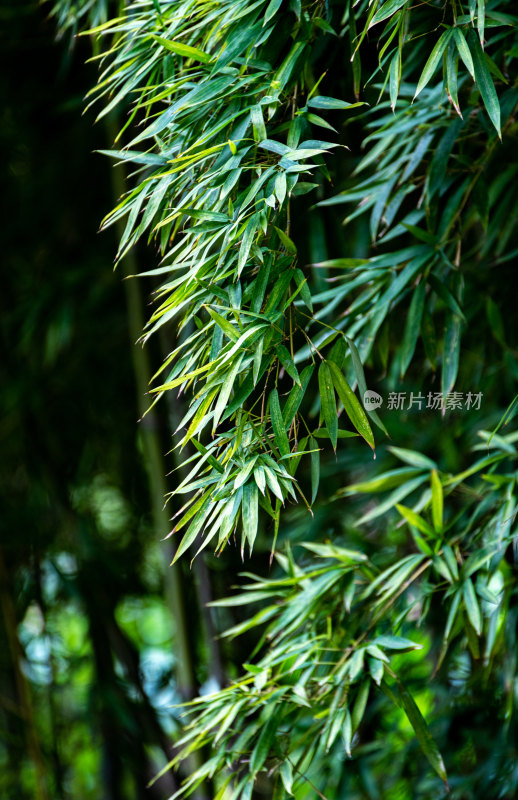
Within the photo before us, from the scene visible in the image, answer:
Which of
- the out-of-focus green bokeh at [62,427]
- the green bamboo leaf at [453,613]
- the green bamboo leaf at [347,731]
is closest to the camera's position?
the green bamboo leaf at [347,731]

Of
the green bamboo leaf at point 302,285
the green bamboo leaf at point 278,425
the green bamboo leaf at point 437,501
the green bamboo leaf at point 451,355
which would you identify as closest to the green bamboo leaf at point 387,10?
the green bamboo leaf at point 302,285

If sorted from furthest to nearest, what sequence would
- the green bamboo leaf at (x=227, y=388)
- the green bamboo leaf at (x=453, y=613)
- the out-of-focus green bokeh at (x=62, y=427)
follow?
the out-of-focus green bokeh at (x=62, y=427), the green bamboo leaf at (x=453, y=613), the green bamboo leaf at (x=227, y=388)

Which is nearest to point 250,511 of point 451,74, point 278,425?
point 278,425

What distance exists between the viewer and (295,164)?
26.9 inches

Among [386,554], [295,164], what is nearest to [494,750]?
[386,554]

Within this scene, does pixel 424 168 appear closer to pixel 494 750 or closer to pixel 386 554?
pixel 386 554

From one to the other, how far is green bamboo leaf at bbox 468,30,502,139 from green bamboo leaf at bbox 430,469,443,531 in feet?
1.51

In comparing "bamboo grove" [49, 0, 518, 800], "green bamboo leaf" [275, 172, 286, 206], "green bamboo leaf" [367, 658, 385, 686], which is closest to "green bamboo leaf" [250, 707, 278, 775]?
"bamboo grove" [49, 0, 518, 800]

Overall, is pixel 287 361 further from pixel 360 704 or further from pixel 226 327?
A: pixel 360 704

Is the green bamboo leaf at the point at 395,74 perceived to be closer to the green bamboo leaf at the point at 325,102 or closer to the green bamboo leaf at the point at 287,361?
the green bamboo leaf at the point at 325,102

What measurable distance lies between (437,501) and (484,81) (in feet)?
1.71

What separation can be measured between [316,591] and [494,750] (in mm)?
474

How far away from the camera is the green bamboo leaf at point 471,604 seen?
3.12 ft

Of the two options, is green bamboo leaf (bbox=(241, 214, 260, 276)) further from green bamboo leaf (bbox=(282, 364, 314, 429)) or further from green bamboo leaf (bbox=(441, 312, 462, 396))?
green bamboo leaf (bbox=(441, 312, 462, 396))
